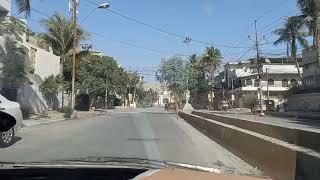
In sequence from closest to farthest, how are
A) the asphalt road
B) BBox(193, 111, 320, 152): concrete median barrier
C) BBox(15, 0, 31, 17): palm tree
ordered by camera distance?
BBox(193, 111, 320, 152): concrete median barrier
the asphalt road
BBox(15, 0, 31, 17): palm tree

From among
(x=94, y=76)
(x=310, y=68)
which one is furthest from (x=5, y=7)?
(x=310, y=68)

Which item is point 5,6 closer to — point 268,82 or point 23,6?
point 23,6

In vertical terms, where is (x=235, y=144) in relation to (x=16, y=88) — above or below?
below

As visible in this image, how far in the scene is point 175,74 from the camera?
78.8 m

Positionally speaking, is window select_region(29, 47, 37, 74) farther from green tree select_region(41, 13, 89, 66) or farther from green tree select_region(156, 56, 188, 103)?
green tree select_region(156, 56, 188, 103)

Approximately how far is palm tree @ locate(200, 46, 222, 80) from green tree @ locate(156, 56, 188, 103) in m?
40.0

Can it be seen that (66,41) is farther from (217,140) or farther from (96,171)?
(96,171)

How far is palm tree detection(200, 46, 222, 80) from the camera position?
119 m

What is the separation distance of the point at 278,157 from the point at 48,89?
38.8 metres

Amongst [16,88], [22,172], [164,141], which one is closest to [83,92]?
[16,88]

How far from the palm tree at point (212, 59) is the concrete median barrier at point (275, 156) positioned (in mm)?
100400

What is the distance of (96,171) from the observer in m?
4.29

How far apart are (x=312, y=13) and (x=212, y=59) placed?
58002 millimetres

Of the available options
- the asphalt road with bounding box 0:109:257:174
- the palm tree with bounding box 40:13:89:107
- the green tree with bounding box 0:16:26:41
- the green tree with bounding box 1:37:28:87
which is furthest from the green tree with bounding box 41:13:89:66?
the asphalt road with bounding box 0:109:257:174
